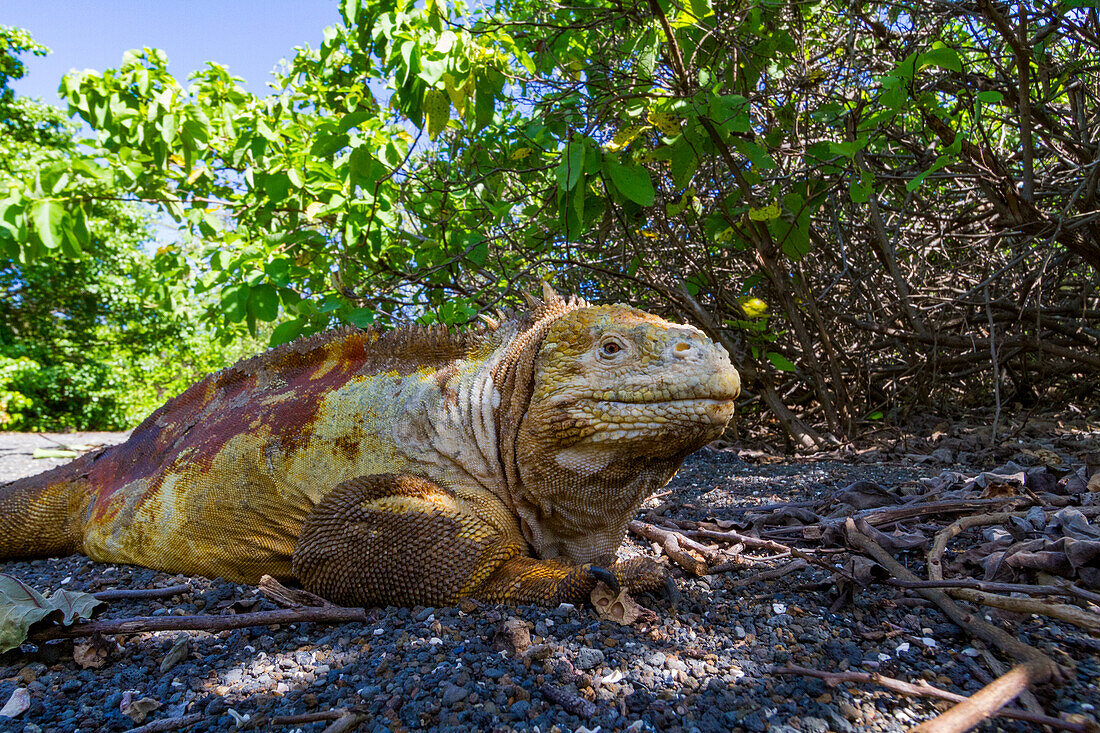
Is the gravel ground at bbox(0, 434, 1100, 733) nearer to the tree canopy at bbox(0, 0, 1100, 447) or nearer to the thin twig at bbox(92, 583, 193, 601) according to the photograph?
the thin twig at bbox(92, 583, 193, 601)

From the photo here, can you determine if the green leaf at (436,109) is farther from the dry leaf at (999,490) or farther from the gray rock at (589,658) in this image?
the dry leaf at (999,490)

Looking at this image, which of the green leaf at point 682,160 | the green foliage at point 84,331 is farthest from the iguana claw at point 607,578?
the green foliage at point 84,331

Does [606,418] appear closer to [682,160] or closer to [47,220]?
[682,160]

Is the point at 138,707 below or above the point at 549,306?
below

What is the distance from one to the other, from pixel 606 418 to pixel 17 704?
2.00 metres

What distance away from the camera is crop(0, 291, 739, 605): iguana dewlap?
2.37 m

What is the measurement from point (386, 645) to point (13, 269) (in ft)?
71.0

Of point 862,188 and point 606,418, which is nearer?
point 606,418

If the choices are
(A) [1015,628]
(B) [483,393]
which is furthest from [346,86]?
(A) [1015,628]

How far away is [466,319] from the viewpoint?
442 centimetres

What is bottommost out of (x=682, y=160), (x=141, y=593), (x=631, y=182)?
(x=141, y=593)

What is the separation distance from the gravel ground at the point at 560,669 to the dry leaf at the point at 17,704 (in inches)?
0.6

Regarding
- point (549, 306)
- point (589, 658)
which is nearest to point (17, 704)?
point (589, 658)

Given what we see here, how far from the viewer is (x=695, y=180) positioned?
555cm
